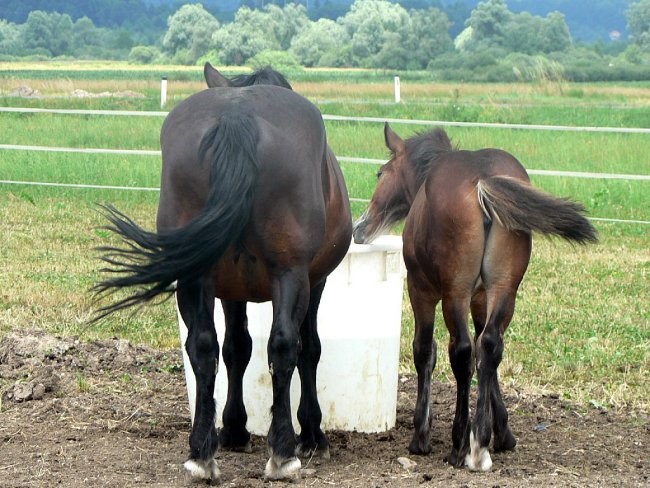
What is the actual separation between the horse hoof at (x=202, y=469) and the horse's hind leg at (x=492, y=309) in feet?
3.61

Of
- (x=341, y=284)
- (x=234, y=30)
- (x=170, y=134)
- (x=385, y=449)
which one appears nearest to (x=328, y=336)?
(x=341, y=284)

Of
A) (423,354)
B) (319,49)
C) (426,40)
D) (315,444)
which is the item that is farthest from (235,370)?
(319,49)

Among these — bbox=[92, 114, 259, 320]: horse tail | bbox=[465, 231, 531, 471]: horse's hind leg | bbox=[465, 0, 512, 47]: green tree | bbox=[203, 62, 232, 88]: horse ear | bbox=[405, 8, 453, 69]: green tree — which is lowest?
bbox=[465, 231, 531, 471]: horse's hind leg

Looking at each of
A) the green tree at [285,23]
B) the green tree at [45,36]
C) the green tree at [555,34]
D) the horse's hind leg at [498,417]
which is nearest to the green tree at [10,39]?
the green tree at [45,36]

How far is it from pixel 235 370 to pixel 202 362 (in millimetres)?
677

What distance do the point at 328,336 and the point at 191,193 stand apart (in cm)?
124

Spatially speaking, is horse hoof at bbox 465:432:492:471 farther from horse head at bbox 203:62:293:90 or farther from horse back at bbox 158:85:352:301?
horse head at bbox 203:62:293:90

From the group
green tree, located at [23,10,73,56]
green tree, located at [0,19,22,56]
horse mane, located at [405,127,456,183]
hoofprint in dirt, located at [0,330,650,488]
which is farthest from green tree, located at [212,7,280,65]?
horse mane, located at [405,127,456,183]

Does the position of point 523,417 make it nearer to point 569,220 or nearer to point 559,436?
point 559,436

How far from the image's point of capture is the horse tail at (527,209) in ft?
14.3

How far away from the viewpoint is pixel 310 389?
15.9ft

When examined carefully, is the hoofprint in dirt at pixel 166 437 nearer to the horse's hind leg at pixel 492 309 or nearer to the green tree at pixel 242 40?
the horse's hind leg at pixel 492 309

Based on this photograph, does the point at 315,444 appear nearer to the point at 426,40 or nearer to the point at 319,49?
the point at 426,40

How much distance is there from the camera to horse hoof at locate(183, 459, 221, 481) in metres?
4.16
